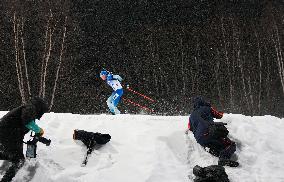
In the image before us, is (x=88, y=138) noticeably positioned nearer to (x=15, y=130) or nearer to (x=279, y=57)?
(x=15, y=130)

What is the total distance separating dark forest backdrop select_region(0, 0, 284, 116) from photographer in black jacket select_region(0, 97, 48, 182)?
17.0m

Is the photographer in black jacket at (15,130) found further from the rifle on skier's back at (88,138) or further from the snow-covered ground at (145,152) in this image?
the rifle on skier's back at (88,138)

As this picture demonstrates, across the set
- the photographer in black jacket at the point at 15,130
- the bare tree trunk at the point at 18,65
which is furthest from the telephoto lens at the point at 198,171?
the bare tree trunk at the point at 18,65

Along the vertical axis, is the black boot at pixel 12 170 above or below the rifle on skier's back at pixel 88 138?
below

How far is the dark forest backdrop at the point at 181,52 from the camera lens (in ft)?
89.5

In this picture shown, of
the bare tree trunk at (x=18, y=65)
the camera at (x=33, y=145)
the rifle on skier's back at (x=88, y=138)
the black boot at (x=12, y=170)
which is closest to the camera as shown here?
the black boot at (x=12, y=170)

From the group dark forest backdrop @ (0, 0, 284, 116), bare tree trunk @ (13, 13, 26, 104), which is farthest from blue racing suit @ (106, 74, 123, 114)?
dark forest backdrop @ (0, 0, 284, 116)

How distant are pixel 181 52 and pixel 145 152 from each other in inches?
830

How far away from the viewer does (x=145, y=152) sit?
8.96m

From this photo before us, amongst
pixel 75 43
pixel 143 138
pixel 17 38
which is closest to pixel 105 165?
pixel 143 138

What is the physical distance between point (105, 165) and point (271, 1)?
26.4 metres

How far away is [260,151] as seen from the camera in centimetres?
927

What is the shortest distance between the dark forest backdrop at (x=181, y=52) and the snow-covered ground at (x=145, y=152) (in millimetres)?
14800

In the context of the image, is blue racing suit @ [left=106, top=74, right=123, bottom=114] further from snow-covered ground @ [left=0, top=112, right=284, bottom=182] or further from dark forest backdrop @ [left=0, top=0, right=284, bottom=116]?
dark forest backdrop @ [left=0, top=0, right=284, bottom=116]
